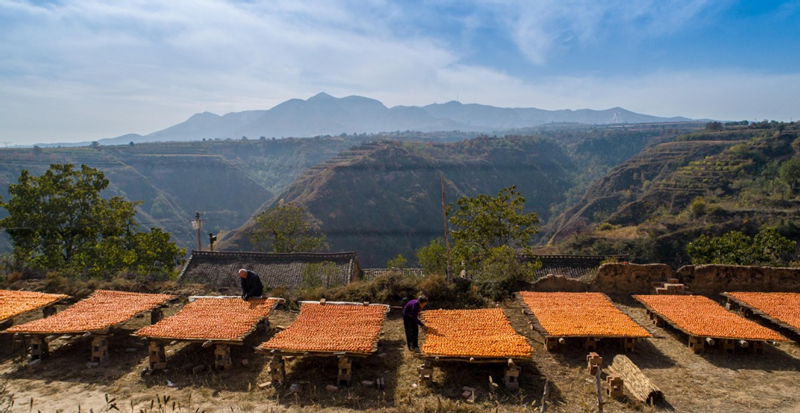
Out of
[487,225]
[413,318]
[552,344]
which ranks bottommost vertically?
[552,344]

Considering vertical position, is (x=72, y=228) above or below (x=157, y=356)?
above

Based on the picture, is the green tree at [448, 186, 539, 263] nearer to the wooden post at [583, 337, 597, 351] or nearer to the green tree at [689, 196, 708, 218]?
the wooden post at [583, 337, 597, 351]

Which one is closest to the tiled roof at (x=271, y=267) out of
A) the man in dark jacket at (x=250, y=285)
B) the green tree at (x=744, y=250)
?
the man in dark jacket at (x=250, y=285)

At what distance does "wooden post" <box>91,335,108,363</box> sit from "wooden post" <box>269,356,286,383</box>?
3.53 m

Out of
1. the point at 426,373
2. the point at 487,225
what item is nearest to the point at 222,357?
the point at 426,373

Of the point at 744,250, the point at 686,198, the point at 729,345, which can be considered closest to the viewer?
the point at 729,345

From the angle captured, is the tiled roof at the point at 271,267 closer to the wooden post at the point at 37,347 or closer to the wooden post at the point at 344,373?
the wooden post at the point at 37,347

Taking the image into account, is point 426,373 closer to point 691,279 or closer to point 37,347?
point 37,347

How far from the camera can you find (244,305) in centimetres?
978

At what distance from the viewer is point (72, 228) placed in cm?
2034

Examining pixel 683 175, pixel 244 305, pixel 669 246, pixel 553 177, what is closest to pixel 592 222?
pixel 683 175

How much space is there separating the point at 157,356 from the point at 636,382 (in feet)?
26.7

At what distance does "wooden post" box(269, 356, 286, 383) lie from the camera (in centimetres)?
754

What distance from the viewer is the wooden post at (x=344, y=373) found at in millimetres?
7438
